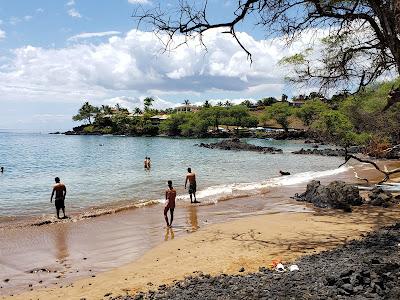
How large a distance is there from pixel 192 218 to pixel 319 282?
36.4 feet

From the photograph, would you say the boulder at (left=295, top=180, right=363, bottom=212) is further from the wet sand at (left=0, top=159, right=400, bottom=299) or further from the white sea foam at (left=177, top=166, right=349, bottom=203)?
the white sea foam at (left=177, top=166, right=349, bottom=203)

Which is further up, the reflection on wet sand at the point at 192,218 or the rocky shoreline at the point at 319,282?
the rocky shoreline at the point at 319,282

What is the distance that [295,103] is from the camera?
485ft

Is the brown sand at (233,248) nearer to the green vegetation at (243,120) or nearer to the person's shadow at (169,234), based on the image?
the person's shadow at (169,234)

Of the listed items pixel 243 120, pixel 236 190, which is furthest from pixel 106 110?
pixel 236 190

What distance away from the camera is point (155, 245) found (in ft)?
→ 43.2

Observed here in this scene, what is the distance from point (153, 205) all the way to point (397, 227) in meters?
12.9

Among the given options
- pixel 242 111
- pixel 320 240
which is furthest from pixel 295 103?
pixel 320 240

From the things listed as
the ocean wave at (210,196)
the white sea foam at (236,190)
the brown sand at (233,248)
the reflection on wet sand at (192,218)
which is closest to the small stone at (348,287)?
the brown sand at (233,248)

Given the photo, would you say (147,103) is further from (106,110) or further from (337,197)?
(337,197)

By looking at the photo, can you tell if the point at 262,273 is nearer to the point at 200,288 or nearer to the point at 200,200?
the point at 200,288

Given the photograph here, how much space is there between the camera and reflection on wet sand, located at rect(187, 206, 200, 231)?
15720 mm

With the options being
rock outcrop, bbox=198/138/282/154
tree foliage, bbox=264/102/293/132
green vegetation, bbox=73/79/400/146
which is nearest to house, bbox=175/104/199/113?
green vegetation, bbox=73/79/400/146

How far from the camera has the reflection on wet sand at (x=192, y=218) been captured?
15720 millimetres
